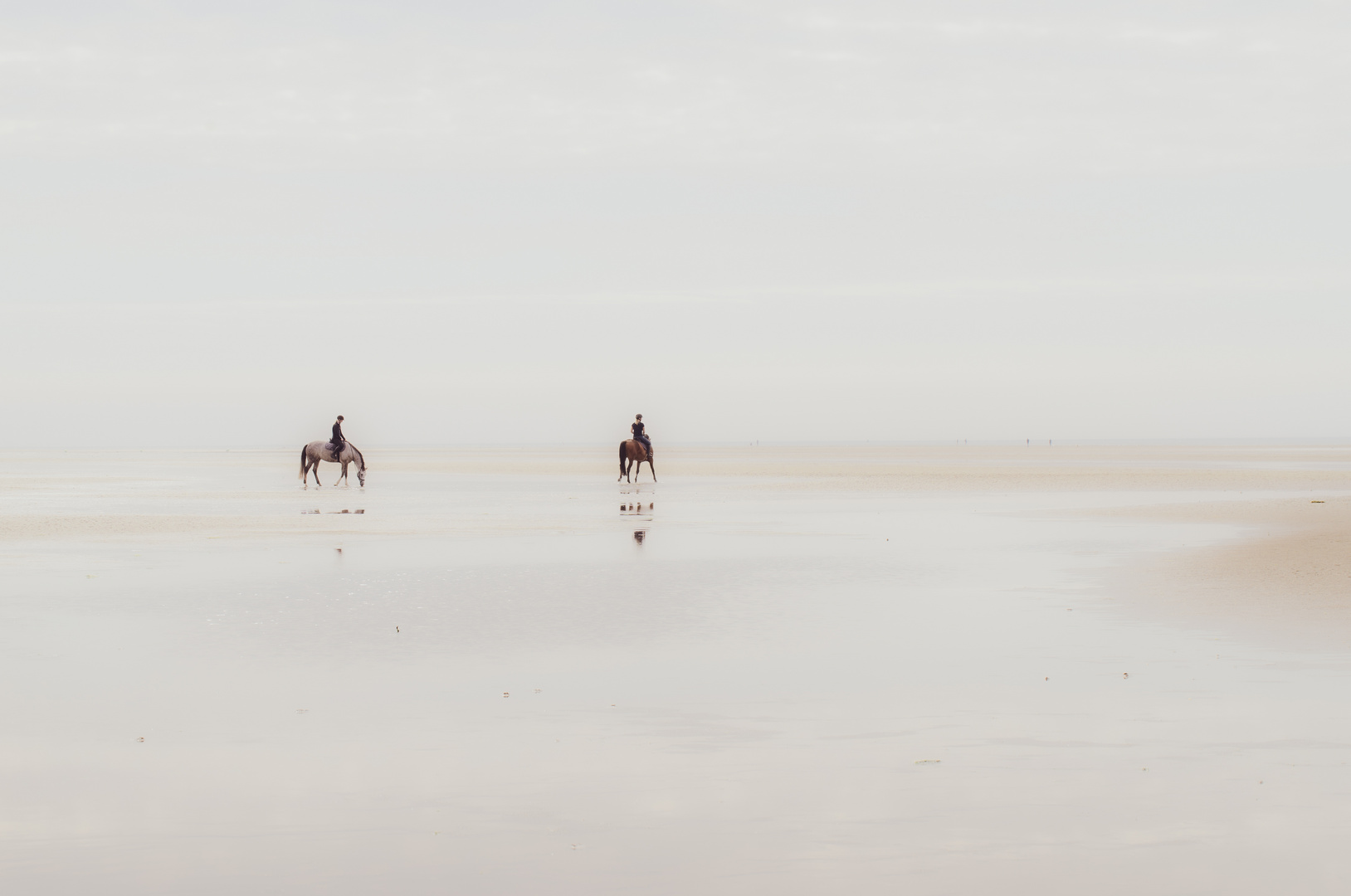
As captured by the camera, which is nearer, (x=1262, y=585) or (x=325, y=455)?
(x=1262, y=585)

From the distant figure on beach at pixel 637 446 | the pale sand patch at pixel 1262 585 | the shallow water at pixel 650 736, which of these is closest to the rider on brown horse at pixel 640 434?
the distant figure on beach at pixel 637 446

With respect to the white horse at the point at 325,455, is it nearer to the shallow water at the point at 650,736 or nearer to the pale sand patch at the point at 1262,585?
the shallow water at the point at 650,736

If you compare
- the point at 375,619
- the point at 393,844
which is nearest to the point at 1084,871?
the point at 393,844

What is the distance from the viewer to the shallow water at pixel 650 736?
636 centimetres

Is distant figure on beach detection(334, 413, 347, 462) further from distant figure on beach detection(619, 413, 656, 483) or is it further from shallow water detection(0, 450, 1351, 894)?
shallow water detection(0, 450, 1351, 894)

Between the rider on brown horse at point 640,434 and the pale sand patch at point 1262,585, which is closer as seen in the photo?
the pale sand patch at point 1262,585

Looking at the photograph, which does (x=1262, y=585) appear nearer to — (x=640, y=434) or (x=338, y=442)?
(x=640, y=434)

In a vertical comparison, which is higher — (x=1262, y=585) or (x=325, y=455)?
(x=325, y=455)

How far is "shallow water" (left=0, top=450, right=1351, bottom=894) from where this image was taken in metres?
6.36

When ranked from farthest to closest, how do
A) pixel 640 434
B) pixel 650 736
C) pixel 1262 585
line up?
pixel 640 434 → pixel 1262 585 → pixel 650 736

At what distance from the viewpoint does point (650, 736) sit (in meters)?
8.96

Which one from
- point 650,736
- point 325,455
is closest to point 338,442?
point 325,455

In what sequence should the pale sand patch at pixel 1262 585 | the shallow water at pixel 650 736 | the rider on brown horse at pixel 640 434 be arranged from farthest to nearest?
1. the rider on brown horse at pixel 640 434
2. the pale sand patch at pixel 1262 585
3. the shallow water at pixel 650 736

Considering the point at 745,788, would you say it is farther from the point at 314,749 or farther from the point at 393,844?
the point at 314,749
